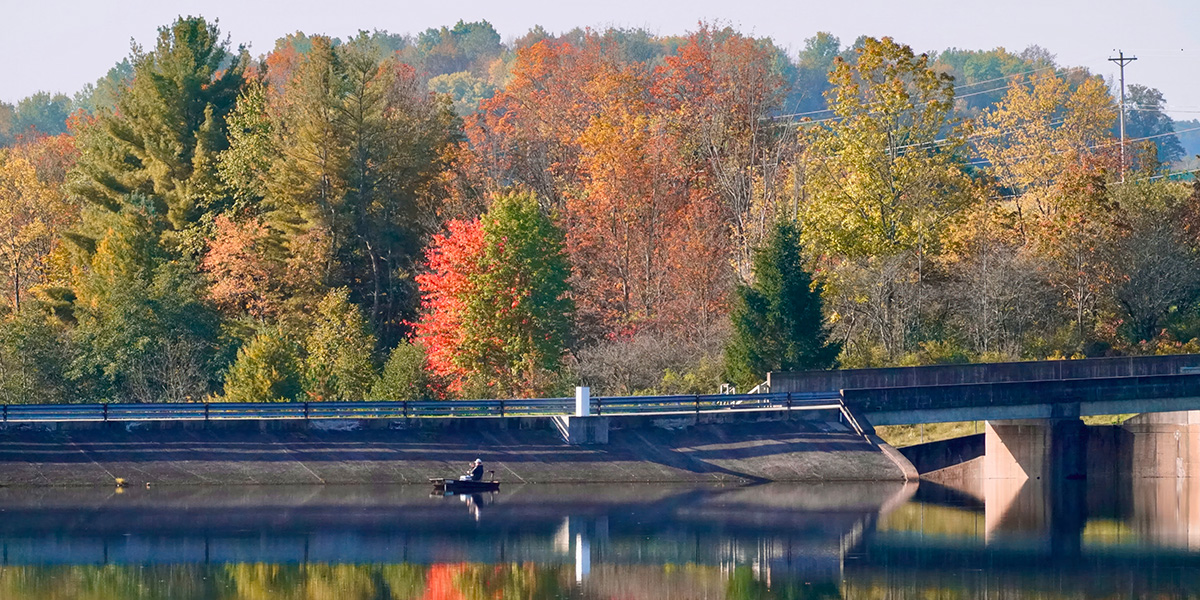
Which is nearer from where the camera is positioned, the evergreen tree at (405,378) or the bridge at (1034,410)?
the bridge at (1034,410)

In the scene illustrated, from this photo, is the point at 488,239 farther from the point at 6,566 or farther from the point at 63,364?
the point at 6,566

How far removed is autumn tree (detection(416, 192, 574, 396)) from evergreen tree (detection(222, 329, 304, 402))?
16.8 feet

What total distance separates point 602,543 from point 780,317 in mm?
17684

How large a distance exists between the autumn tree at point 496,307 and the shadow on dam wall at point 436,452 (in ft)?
35.1

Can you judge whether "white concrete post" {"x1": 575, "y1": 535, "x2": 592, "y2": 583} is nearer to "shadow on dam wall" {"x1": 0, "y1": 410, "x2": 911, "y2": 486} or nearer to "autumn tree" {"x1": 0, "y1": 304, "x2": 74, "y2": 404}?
"shadow on dam wall" {"x1": 0, "y1": 410, "x2": 911, "y2": 486}

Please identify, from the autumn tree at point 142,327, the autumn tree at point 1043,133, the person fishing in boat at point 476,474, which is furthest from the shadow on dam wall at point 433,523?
the autumn tree at point 1043,133

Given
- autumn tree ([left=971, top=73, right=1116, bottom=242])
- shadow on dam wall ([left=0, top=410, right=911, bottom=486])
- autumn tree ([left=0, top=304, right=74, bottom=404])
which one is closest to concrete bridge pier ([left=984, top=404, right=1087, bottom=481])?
shadow on dam wall ([left=0, top=410, right=911, bottom=486])

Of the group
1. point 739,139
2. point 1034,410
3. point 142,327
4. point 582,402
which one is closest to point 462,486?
point 582,402

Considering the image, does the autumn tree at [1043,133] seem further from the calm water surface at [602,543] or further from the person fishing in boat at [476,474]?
the person fishing in boat at [476,474]

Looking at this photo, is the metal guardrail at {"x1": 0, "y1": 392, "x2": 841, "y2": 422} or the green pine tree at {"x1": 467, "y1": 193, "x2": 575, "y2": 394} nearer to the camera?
the metal guardrail at {"x1": 0, "y1": 392, "x2": 841, "y2": 422}

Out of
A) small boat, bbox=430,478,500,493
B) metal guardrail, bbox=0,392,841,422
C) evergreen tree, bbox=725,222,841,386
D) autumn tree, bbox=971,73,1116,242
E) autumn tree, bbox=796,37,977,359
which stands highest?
autumn tree, bbox=971,73,1116,242

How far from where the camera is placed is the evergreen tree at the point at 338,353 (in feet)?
191

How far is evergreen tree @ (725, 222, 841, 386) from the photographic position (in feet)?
168

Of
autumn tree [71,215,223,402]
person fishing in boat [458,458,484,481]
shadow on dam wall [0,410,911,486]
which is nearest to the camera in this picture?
person fishing in boat [458,458,484,481]
